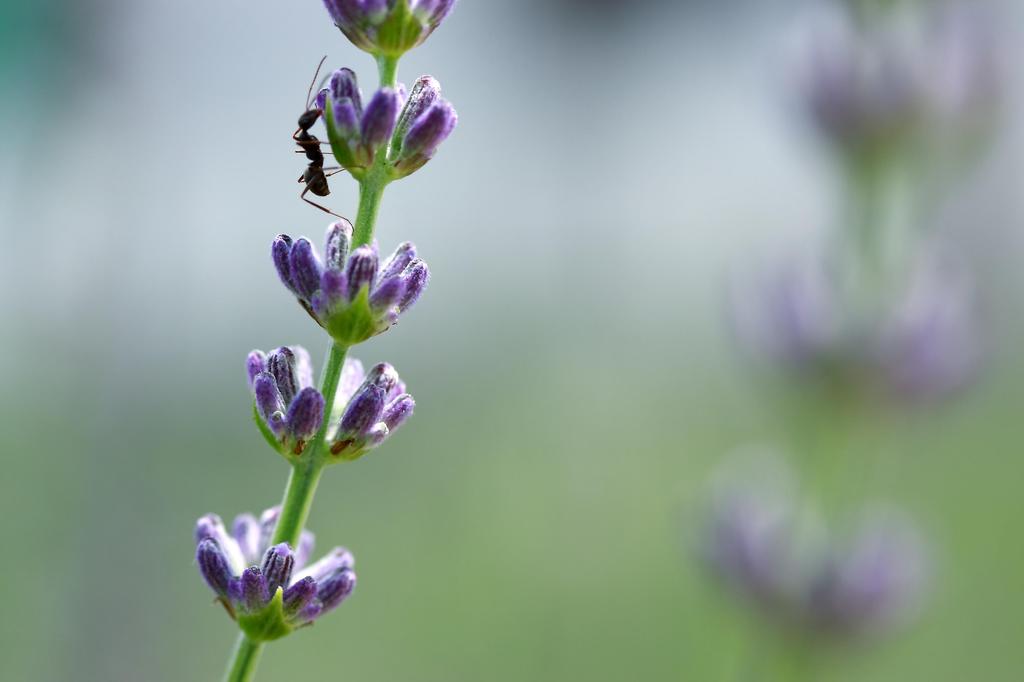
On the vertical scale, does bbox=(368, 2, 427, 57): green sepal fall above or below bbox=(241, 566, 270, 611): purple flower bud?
above

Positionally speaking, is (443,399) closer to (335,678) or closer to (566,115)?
(566,115)

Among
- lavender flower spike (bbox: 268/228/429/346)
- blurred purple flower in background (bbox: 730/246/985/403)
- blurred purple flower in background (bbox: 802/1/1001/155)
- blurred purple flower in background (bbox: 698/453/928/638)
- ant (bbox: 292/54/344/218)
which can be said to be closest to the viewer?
lavender flower spike (bbox: 268/228/429/346)

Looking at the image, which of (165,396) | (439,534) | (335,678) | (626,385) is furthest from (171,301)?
(626,385)

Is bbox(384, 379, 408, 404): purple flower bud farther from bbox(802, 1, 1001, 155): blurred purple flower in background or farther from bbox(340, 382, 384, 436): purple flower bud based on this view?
bbox(802, 1, 1001, 155): blurred purple flower in background

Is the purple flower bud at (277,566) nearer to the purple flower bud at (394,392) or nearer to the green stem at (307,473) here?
the green stem at (307,473)

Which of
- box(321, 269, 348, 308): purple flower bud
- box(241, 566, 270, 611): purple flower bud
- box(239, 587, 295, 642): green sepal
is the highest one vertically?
box(321, 269, 348, 308): purple flower bud

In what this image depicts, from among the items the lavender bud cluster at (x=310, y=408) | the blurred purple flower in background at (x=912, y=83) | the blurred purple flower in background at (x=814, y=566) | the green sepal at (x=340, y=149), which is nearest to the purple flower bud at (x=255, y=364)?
the lavender bud cluster at (x=310, y=408)

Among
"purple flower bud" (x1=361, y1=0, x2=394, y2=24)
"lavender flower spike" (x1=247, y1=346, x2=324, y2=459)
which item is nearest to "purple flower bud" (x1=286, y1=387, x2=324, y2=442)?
"lavender flower spike" (x1=247, y1=346, x2=324, y2=459)
